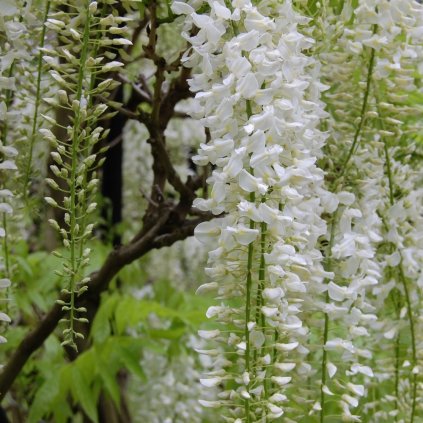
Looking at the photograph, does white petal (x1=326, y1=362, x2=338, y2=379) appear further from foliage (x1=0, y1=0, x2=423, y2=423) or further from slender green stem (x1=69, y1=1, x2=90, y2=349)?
slender green stem (x1=69, y1=1, x2=90, y2=349)

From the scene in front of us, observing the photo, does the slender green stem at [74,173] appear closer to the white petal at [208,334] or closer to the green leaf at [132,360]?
the white petal at [208,334]

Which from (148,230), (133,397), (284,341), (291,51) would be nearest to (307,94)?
(291,51)

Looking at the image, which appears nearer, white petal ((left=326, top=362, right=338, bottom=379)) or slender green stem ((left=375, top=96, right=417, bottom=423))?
white petal ((left=326, top=362, right=338, bottom=379))

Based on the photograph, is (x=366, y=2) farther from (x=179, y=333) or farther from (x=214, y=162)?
(x=179, y=333)

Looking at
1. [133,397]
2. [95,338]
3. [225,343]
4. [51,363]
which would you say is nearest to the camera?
[225,343]

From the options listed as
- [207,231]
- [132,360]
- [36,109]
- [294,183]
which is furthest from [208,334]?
[132,360]

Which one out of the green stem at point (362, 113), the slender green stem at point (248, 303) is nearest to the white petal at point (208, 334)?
the slender green stem at point (248, 303)

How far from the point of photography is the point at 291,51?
117cm

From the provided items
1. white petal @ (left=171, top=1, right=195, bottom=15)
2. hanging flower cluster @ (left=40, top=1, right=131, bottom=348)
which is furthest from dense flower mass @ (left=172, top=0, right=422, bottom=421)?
hanging flower cluster @ (left=40, top=1, right=131, bottom=348)

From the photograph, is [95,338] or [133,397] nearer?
[95,338]

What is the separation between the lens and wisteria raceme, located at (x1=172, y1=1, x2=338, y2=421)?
1.10 meters

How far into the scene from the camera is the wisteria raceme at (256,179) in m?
1.10

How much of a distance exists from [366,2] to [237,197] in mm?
444

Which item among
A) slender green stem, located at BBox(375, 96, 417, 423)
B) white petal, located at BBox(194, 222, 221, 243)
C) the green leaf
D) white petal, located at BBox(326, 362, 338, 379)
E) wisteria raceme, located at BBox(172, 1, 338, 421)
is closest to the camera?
wisteria raceme, located at BBox(172, 1, 338, 421)
